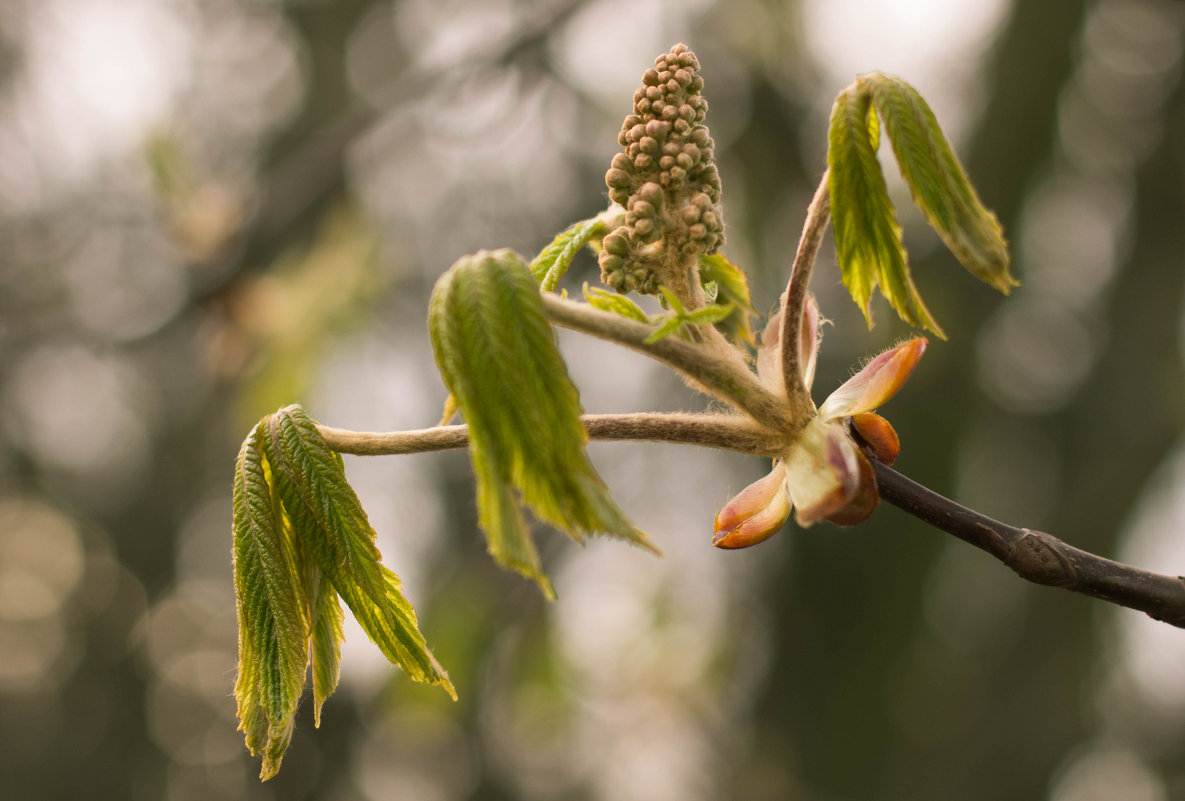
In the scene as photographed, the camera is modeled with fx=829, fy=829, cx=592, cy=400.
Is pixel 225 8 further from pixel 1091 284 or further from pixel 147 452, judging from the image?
pixel 1091 284

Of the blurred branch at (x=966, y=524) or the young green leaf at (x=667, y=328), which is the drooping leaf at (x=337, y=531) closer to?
the blurred branch at (x=966, y=524)

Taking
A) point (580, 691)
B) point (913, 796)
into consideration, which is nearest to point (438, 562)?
point (580, 691)

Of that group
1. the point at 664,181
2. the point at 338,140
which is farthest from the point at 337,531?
the point at 338,140

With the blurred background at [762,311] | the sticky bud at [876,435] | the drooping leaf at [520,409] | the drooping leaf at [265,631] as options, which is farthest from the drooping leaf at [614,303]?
the blurred background at [762,311]

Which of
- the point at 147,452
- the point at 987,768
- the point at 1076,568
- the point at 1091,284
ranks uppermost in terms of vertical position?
the point at 1076,568

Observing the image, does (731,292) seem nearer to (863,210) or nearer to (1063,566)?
(863,210)

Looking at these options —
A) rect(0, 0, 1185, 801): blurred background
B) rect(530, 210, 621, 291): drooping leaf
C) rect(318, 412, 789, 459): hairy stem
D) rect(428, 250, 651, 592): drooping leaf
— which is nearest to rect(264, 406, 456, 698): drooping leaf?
rect(318, 412, 789, 459): hairy stem

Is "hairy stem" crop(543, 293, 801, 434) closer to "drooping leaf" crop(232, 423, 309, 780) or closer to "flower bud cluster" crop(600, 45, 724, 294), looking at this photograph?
"flower bud cluster" crop(600, 45, 724, 294)
